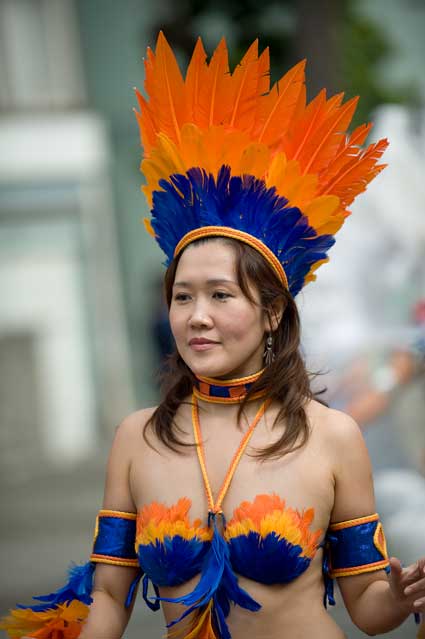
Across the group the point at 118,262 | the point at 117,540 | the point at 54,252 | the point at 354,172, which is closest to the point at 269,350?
the point at 354,172

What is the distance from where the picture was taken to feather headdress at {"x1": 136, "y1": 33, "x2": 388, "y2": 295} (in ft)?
7.45

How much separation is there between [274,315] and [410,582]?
67 centimetres

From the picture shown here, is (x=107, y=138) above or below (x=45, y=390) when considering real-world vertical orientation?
above

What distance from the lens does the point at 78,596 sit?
2.33m

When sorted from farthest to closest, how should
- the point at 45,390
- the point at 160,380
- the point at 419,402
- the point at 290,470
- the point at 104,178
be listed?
the point at 104,178 < the point at 45,390 < the point at 419,402 < the point at 160,380 < the point at 290,470

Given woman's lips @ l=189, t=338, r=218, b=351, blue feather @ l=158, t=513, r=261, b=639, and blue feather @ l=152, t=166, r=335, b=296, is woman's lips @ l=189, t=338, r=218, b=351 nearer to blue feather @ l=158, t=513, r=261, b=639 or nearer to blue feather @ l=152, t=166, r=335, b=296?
blue feather @ l=152, t=166, r=335, b=296

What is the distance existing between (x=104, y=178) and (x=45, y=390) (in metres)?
2.70

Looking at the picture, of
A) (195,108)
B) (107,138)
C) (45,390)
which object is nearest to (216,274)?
(195,108)

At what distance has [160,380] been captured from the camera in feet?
8.38

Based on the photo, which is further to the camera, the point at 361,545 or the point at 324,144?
the point at 324,144

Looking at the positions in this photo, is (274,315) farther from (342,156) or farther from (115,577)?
(115,577)

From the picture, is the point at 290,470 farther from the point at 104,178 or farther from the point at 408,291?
the point at 104,178

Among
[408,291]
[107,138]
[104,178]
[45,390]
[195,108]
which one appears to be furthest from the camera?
[107,138]

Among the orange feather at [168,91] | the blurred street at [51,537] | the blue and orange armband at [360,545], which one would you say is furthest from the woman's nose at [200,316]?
the blurred street at [51,537]
